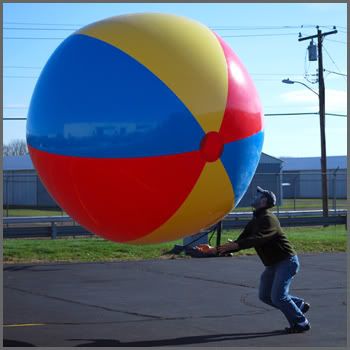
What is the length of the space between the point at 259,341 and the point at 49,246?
9789 mm

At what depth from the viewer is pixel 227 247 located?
7.57 m

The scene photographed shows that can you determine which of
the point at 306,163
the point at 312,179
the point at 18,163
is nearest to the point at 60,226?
the point at 18,163

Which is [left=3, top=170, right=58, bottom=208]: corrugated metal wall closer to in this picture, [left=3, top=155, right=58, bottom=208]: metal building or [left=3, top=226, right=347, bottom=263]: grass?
[left=3, top=155, right=58, bottom=208]: metal building

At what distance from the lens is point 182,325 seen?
8547 mm

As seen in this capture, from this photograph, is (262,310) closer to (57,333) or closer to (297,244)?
(57,333)

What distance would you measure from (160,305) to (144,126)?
4815 millimetres

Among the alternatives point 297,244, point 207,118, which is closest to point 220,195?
point 207,118

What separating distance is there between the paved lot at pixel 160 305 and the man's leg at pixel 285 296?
0.19 m

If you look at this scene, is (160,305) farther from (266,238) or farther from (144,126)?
(144,126)

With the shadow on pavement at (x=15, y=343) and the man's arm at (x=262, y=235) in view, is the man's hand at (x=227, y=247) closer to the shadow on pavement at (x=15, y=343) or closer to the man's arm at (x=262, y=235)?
the man's arm at (x=262, y=235)

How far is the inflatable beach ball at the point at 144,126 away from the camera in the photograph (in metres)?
5.62

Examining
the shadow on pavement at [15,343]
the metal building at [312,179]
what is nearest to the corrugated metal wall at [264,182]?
the metal building at [312,179]

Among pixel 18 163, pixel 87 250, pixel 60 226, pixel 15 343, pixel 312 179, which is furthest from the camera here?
pixel 312 179

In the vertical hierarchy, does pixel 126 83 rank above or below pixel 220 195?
above
